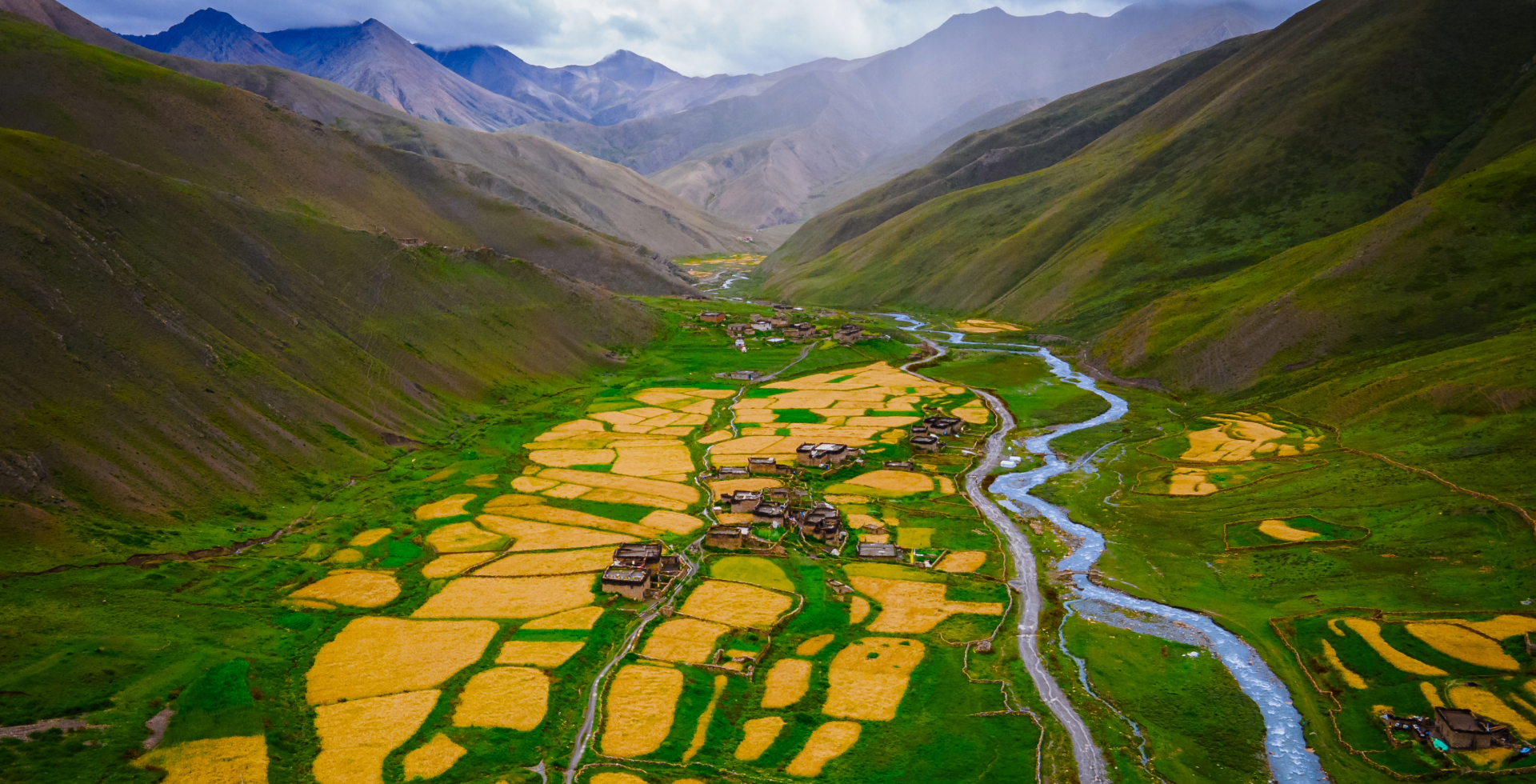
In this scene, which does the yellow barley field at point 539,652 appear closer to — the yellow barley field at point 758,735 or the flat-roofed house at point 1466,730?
the yellow barley field at point 758,735

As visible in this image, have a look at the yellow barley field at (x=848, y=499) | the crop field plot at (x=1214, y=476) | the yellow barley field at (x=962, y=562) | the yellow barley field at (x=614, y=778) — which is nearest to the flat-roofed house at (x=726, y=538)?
the yellow barley field at (x=848, y=499)

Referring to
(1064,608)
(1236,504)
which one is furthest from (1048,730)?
(1236,504)

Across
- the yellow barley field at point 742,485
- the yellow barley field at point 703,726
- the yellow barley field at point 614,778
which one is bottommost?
the yellow barley field at point 703,726

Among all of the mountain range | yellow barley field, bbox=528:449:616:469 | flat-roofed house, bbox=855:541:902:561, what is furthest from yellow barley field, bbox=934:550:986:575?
yellow barley field, bbox=528:449:616:469

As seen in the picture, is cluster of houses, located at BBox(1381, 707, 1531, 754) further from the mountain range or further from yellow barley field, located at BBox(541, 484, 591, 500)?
yellow barley field, located at BBox(541, 484, 591, 500)

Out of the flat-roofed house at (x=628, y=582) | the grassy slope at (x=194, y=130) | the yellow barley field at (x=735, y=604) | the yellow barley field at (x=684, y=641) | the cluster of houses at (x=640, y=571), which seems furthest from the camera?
the grassy slope at (x=194, y=130)
